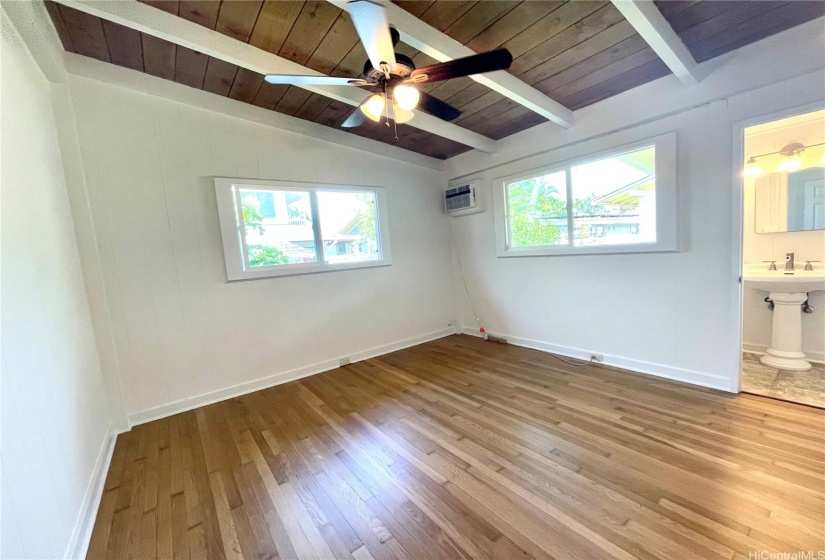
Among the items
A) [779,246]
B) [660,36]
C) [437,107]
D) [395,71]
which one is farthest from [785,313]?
[395,71]

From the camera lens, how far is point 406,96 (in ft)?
5.87

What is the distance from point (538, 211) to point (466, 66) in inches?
91.0

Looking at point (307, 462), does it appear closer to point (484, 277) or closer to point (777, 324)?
point (484, 277)

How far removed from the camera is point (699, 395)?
2.41 meters

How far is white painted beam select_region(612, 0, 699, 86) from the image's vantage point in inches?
66.8

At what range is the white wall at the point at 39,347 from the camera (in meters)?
1.15

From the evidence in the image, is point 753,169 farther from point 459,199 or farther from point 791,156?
point 459,199

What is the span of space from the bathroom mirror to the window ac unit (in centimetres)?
272

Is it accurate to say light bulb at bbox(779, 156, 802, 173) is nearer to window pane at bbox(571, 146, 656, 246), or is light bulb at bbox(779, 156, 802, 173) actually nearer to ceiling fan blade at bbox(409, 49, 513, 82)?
window pane at bbox(571, 146, 656, 246)

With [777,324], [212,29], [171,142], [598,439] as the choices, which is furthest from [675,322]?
[171,142]

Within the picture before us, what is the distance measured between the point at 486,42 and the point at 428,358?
9.90 ft

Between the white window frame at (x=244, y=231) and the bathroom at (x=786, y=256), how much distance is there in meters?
3.77

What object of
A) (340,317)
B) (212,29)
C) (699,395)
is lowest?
(699,395)

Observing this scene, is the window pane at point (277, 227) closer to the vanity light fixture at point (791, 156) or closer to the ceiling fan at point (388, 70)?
the ceiling fan at point (388, 70)
